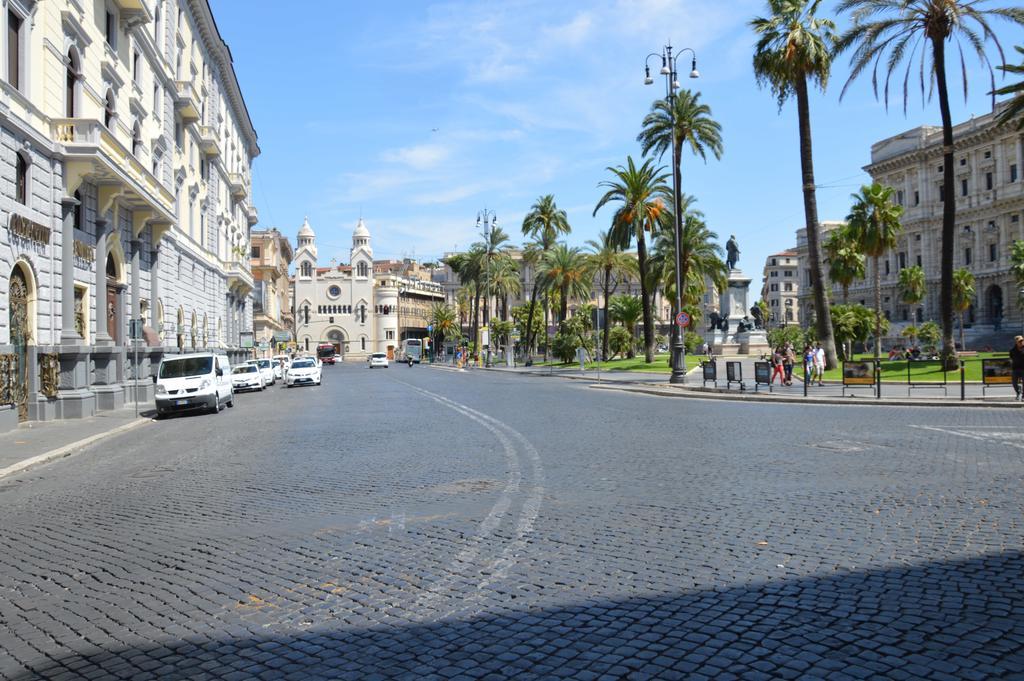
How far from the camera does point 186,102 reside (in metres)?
40.6

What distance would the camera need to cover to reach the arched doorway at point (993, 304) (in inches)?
3319

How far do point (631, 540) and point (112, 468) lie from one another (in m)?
9.67

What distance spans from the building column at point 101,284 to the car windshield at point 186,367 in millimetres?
2134

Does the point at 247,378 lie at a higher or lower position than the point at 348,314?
lower

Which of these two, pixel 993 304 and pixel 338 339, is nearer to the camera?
pixel 993 304

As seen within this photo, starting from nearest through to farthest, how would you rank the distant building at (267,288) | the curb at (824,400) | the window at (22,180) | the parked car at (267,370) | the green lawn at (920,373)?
the window at (22,180) < the curb at (824,400) < the green lawn at (920,373) < the parked car at (267,370) < the distant building at (267,288)

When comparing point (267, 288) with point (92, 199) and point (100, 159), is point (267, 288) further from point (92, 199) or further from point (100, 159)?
point (100, 159)

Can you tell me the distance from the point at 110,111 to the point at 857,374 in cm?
2664

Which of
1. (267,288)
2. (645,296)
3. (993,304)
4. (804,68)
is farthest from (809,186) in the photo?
(267,288)

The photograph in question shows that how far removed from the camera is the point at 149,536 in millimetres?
7688

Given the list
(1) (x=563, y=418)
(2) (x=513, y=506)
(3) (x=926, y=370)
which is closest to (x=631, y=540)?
(2) (x=513, y=506)

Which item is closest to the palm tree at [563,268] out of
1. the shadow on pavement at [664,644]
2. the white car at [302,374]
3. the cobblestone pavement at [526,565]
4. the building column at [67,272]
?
the white car at [302,374]

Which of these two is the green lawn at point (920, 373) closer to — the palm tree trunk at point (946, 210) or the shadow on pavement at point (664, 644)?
the palm tree trunk at point (946, 210)

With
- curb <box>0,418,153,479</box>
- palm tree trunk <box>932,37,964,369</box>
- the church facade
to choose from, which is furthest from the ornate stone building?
the church facade
